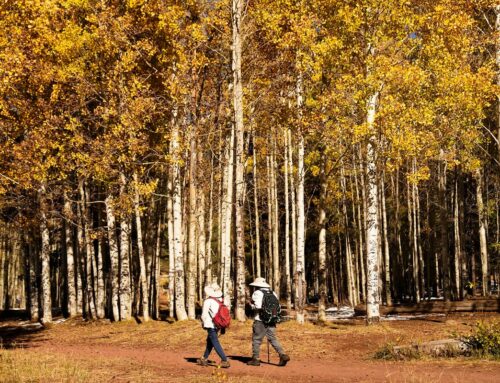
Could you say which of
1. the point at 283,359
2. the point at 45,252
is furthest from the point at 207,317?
the point at 45,252

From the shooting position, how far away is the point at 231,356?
16438 millimetres

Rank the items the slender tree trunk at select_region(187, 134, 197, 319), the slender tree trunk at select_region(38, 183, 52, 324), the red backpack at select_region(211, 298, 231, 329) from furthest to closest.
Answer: the slender tree trunk at select_region(38, 183, 52, 324) < the slender tree trunk at select_region(187, 134, 197, 319) < the red backpack at select_region(211, 298, 231, 329)

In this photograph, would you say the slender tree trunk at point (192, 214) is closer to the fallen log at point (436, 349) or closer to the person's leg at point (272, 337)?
the person's leg at point (272, 337)

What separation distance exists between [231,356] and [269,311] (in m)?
2.99

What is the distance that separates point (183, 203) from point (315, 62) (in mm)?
10099

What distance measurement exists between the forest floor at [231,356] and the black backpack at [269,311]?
3.24ft

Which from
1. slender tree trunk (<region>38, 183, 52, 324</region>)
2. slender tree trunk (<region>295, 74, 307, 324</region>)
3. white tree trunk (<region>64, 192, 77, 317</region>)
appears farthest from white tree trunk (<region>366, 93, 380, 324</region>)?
slender tree trunk (<region>38, 183, 52, 324</region>)

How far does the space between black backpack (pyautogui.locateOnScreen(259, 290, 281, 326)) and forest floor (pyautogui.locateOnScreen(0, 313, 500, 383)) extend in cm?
99

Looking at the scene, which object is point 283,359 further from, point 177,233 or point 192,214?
point 192,214

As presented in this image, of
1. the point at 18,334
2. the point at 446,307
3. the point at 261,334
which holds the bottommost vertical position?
the point at 18,334

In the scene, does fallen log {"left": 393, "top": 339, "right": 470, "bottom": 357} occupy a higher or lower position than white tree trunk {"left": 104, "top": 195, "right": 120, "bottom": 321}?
lower

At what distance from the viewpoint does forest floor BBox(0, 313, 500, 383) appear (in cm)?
1245

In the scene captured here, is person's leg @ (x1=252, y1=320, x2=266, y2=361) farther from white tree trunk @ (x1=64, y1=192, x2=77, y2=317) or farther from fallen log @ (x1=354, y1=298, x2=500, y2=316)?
white tree trunk @ (x1=64, y1=192, x2=77, y2=317)

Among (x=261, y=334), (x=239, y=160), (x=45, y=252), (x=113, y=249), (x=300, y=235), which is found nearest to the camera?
(x=261, y=334)
